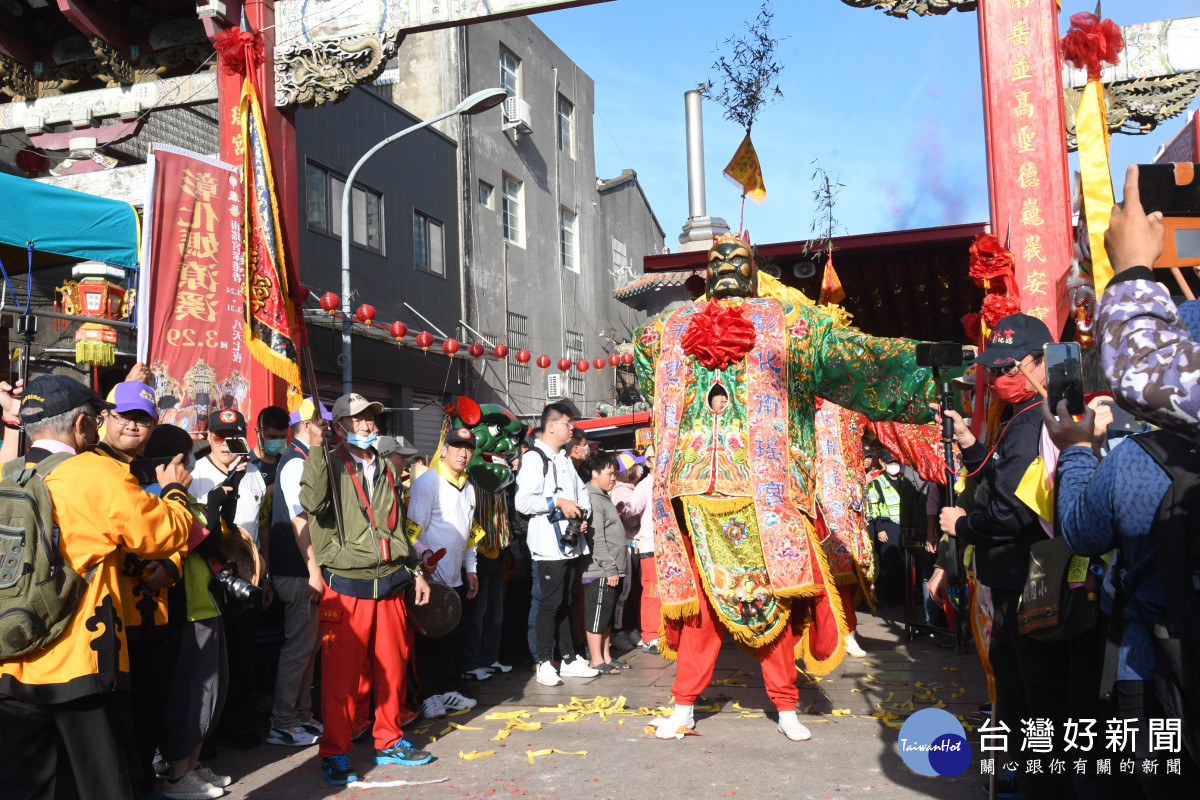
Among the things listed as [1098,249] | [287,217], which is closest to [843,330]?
[1098,249]

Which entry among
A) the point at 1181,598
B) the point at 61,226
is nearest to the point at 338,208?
the point at 61,226

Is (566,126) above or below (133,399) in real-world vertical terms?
above

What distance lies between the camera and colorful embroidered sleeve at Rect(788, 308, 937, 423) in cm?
479

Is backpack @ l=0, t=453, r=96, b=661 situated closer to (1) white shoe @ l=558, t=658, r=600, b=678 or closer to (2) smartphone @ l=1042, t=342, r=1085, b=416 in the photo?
(2) smartphone @ l=1042, t=342, r=1085, b=416

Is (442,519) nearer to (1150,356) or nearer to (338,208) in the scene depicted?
(1150,356)

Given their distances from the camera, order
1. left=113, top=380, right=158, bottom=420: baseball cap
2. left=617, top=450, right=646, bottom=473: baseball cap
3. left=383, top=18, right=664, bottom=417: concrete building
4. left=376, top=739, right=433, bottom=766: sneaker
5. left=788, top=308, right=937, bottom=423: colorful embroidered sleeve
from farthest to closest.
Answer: left=383, top=18, right=664, bottom=417: concrete building < left=617, top=450, right=646, bottom=473: baseball cap < left=788, top=308, right=937, bottom=423: colorful embroidered sleeve < left=376, top=739, right=433, bottom=766: sneaker < left=113, top=380, right=158, bottom=420: baseball cap

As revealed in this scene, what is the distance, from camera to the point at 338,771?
4.30 m

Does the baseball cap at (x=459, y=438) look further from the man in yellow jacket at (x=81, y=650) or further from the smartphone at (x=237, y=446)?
the man in yellow jacket at (x=81, y=650)

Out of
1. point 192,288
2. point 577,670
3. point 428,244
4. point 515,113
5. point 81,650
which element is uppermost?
point 515,113

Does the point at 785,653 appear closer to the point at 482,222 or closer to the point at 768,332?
the point at 768,332

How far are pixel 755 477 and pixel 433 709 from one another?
222 cm

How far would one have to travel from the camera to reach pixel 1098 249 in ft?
12.9

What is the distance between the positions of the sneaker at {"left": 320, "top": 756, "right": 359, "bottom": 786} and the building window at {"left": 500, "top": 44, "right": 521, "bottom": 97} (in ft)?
56.7

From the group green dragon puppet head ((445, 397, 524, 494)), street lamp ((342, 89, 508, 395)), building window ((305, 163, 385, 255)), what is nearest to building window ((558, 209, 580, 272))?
building window ((305, 163, 385, 255))
